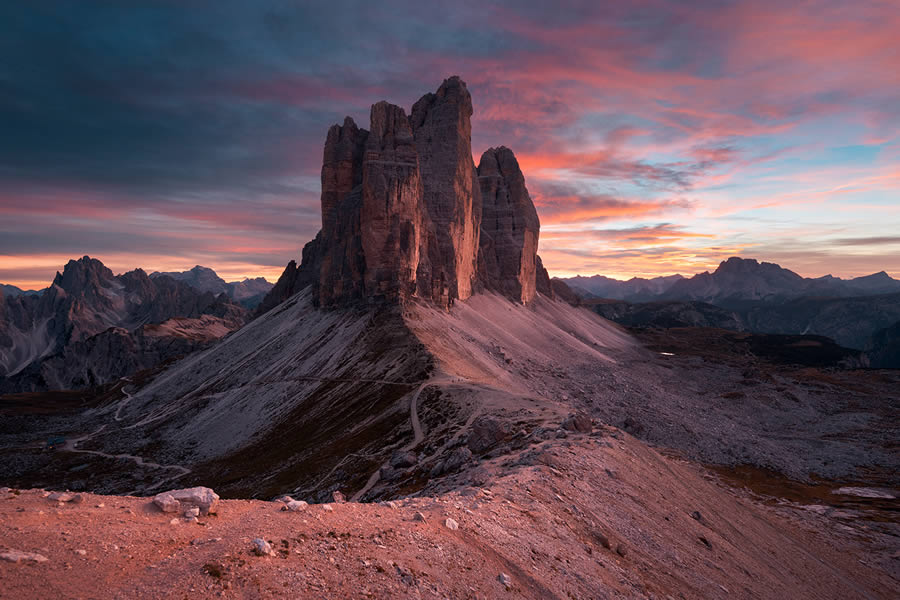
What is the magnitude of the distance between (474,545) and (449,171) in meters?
123

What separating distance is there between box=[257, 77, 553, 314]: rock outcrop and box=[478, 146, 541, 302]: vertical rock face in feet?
1.31

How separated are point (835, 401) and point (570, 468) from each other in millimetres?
107741

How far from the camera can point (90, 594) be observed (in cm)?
999

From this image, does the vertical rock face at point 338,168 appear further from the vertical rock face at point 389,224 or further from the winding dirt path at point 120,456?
the winding dirt path at point 120,456

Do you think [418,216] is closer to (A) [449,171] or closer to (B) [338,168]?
(A) [449,171]

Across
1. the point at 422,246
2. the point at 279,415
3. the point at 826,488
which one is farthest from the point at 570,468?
the point at 422,246

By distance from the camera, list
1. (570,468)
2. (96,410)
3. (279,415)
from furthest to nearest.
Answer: (96,410) < (279,415) < (570,468)

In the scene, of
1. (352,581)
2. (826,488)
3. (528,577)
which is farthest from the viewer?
(826,488)

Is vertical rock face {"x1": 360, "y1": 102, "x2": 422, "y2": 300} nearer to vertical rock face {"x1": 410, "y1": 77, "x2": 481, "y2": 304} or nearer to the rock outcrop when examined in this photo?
the rock outcrop

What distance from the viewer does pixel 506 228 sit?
174250 millimetres

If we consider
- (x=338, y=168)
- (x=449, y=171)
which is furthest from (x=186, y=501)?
(x=338, y=168)

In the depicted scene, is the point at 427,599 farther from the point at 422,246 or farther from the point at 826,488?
the point at 422,246

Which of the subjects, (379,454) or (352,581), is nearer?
(352,581)

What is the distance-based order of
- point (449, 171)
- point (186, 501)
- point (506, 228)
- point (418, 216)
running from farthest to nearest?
point (506, 228), point (449, 171), point (418, 216), point (186, 501)
